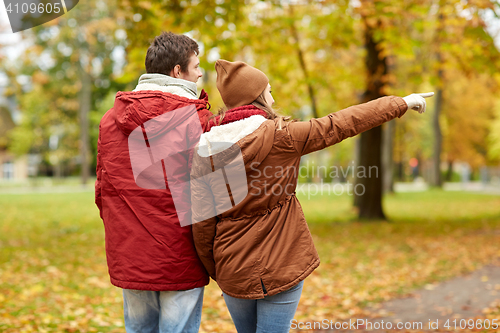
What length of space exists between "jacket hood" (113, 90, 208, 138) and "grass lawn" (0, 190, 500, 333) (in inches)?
116

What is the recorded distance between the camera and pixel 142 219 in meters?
2.03

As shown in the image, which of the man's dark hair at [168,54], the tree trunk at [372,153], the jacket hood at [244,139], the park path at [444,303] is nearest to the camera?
the jacket hood at [244,139]

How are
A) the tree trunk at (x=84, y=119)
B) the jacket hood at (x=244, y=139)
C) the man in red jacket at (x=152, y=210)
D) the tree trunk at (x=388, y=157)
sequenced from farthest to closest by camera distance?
1. the tree trunk at (x=84, y=119)
2. the tree trunk at (x=388, y=157)
3. the man in red jacket at (x=152, y=210)
4. the jacket hood at (x=244, y=139)

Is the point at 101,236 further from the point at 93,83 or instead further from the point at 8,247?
the point at 93,83

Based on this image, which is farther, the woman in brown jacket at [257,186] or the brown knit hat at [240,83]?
the brown knit hat at [240,83]

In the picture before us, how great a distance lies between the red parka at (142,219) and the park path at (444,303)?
2822mm

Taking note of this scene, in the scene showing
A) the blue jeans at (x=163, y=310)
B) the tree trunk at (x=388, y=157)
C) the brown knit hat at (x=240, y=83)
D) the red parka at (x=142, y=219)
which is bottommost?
the tree trunk at (x=388, y=157)

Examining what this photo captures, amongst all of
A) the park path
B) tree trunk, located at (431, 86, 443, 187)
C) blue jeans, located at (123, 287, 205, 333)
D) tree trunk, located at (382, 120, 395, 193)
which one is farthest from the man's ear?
tree trunk, located at (431, 86, 443, 187)

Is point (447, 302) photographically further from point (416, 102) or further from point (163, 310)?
point (163, 310)

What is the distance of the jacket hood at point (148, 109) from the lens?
1.97m

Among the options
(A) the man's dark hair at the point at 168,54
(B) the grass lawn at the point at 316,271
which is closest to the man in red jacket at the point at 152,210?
(A) the man's dark hair at the point at 168,54

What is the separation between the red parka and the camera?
2.00 metres

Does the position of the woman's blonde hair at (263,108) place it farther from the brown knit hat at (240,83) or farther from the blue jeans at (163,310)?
the blue jeans at (163,310)

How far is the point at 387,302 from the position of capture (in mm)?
5340
